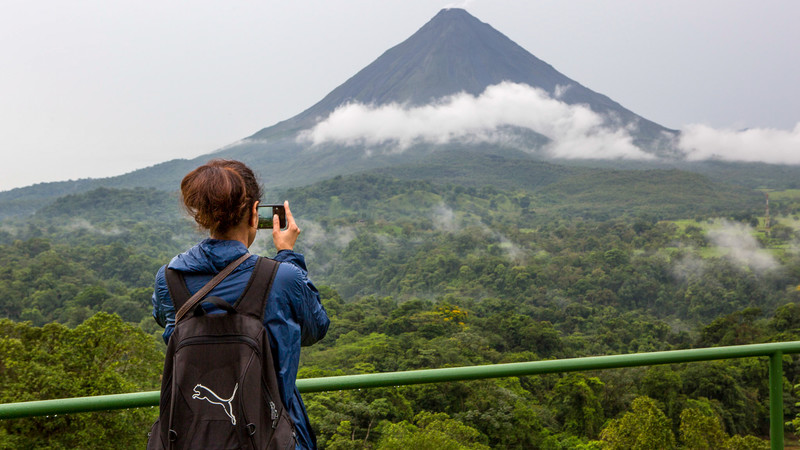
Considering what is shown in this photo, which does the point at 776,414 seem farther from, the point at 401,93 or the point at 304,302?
the point at 401,93

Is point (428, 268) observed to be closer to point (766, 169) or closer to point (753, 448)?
point (753, 448)

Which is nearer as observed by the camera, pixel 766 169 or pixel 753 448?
pixel 753 448

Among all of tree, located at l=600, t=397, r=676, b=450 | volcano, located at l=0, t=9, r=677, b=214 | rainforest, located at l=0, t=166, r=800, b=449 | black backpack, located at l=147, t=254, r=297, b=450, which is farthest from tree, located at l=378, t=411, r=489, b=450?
volcano, located at l=0, t=9, r=677, b=214

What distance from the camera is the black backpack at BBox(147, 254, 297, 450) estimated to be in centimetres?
105

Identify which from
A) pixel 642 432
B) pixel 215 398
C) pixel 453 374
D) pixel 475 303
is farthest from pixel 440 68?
pixel 215 398

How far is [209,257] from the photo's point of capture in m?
1.13

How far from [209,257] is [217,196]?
12 cm

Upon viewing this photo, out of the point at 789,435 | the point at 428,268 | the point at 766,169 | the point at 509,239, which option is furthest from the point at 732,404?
the point at 766,169

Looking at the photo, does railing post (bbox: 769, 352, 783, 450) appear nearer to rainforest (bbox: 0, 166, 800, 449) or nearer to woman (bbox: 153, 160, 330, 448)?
rainforest (bbox: 0, 166, 800, 449)

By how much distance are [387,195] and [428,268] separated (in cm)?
4937

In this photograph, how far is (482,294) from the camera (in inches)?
2445

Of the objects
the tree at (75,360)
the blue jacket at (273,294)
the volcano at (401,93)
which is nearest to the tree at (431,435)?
the blue jacket at (273,294)

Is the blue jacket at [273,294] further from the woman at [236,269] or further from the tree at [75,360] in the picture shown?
the tree at [75,360]

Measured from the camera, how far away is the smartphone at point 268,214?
126 cm
